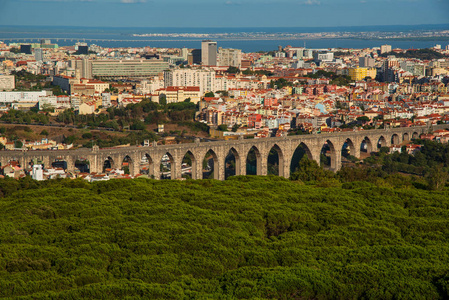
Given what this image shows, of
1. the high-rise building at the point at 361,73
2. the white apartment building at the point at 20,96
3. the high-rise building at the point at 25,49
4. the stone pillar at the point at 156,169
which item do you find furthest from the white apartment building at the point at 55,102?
the high-rise building at the point at 25,49

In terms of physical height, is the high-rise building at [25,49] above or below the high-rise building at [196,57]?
Result: above

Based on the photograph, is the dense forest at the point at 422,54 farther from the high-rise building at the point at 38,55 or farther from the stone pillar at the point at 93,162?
the stone pillar at the point at 93,162

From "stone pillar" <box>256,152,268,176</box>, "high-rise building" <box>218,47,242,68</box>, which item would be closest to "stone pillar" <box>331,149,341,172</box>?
"stone pillar" <box>256,152,268,176</box>

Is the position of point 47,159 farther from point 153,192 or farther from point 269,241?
point 269,241

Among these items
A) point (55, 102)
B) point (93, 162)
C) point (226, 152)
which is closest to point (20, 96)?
point (55, 102)

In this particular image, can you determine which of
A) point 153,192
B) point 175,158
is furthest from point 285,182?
point 175,158

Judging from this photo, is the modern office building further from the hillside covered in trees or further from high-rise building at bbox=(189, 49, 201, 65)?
the hillside covered in trees
